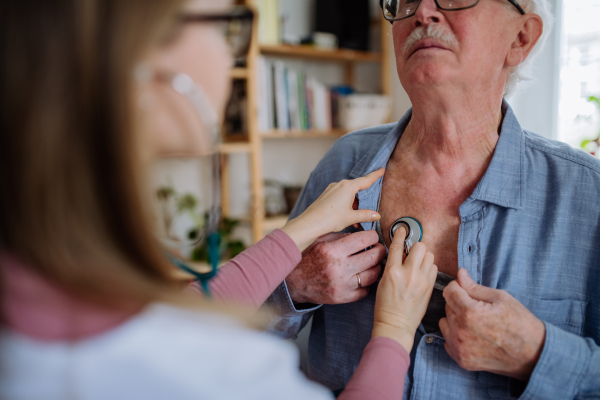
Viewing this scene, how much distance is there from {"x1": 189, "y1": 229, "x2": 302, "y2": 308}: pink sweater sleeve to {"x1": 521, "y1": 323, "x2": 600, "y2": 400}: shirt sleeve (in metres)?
0.51

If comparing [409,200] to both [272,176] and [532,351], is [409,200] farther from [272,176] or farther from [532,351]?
[272,176]

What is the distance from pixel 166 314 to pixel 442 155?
837 mm

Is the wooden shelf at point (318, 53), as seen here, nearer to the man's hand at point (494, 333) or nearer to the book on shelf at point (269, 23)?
the book on shelf at point (269, 23)

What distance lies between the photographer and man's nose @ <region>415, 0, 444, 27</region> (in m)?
0.99

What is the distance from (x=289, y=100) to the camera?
2514 mm

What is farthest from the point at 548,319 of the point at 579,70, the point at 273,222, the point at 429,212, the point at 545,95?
the point at 273,222

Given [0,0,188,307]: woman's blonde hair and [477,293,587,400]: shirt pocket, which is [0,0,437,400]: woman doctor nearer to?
[0,0,188,307]: woman's blonde hair

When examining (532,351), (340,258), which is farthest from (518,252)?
(340,258)

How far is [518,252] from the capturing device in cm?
90

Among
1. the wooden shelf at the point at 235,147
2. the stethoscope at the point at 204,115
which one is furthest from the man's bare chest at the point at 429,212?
the wooden shelf at the point at 235,147

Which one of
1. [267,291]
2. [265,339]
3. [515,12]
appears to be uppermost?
[515,12]

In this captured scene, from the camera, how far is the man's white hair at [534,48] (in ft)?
3.36

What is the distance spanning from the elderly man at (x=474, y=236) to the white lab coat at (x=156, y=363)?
0.49m

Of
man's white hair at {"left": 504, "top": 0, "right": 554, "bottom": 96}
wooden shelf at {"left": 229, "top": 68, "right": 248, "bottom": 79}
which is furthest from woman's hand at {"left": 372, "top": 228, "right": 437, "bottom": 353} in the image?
wooden shelf at {"left": 229, "top": 68, "right": 248, "bottom": 79}
